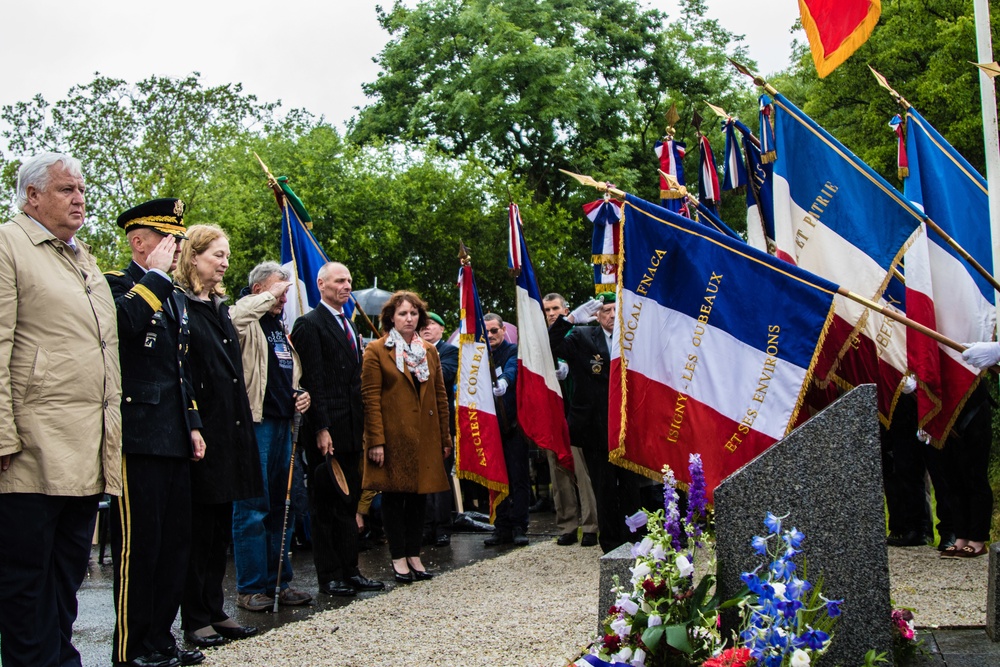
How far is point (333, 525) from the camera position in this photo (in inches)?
280

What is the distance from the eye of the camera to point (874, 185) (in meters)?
→ 6.39

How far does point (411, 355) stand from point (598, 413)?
1.68m

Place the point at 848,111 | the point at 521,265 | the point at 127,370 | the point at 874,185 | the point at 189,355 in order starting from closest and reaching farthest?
the point at 127,370, the point at 189,355, the point at 874,185, the point at 521,265, the point at 848,111

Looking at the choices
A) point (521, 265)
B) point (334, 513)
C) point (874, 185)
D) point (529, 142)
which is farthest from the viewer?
point (529, 142)

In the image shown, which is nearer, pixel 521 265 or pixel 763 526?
pixel 763 526

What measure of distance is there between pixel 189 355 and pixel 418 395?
223cm

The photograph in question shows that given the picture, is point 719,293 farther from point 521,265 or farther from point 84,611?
point 84,611

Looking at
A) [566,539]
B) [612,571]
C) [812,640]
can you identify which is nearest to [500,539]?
[566,539]

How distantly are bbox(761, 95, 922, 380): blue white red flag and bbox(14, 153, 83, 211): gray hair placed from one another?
13.5ft

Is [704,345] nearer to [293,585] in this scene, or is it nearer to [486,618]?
[486,618]

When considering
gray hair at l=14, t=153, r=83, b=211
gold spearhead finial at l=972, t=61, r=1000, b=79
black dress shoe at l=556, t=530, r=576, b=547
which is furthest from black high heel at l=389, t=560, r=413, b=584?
gold spearhead finial at l=972, t=61, r=1000, b=79

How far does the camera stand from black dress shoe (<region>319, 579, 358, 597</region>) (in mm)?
7020

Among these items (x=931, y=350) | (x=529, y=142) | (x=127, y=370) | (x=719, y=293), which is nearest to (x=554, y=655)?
(x=719, y=293)

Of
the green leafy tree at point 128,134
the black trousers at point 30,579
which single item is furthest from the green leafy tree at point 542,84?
the black trousers at point 30,579
